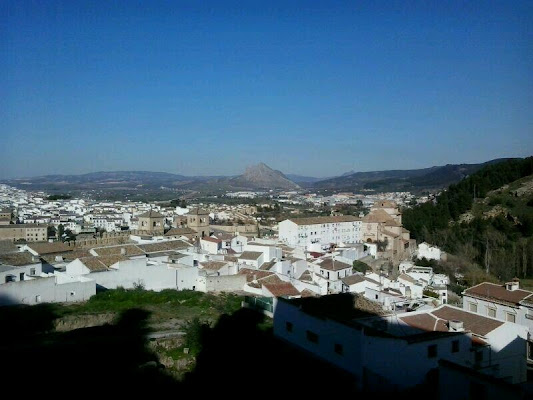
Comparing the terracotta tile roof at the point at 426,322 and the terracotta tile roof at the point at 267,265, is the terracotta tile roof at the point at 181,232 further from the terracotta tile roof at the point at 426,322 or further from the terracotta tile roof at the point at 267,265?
the terracotta tile roof at the point at 426,322

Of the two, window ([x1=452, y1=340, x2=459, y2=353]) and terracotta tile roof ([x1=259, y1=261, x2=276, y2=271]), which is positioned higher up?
window ([x1=452, y1=340, x2=459, y2=353])

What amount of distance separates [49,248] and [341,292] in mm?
18137

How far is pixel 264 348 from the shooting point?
1416 centimetres

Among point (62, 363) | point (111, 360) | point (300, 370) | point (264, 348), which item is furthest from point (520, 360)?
point (62, 363)

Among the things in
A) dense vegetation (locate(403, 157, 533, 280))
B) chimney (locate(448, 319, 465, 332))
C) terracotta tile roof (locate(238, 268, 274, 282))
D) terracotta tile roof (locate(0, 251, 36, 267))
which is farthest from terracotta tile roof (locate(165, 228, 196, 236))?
chimney (locate(448, 319, 465, 332))

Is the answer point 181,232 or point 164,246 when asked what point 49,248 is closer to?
point 164,246

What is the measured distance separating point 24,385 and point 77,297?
806 centimetres

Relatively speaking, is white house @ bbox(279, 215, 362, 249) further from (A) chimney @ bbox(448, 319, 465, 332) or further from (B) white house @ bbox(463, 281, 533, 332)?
(A) chimney @ bbox(448, 319, 465, 332)

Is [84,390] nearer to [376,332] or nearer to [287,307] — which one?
[287,307]

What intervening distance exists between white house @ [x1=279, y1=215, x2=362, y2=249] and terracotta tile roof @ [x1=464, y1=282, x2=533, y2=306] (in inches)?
834

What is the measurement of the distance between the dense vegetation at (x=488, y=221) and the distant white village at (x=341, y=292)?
8.76 ft

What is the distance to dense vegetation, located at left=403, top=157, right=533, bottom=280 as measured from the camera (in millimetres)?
32125

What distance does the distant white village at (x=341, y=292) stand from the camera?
11281 mm

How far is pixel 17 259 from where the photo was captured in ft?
70.4
